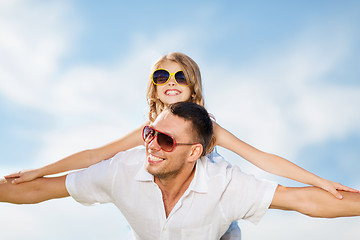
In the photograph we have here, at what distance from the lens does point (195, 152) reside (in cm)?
413

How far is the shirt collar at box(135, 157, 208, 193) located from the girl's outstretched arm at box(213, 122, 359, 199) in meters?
1.00

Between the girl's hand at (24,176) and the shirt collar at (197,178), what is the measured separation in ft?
4.27

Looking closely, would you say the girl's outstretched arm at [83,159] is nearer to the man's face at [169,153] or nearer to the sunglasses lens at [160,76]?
the sunglasses lens at [160,76]

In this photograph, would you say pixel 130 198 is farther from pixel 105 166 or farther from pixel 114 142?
pixel 114 142

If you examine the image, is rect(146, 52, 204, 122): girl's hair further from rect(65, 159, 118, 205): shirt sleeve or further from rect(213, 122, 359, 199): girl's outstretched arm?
rect(65, 159, 118, 205): shirt sleeve

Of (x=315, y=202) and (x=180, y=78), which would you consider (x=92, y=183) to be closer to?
(x=180, y=78)

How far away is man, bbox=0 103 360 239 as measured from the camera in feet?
13.3

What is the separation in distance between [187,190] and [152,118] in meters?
2.10

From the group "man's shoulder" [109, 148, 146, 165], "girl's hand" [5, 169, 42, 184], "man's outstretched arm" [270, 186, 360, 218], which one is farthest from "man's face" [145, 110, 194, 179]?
"girl's hand" [5, 169, 42, 184]

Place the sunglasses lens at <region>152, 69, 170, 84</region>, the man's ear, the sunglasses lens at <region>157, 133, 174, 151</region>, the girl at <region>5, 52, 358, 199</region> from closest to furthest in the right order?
the sunglasses lens at <region>157, 133, 174, 151</region> → the man's ear → the girl at <region>5, 52, 358, 199</region> → the sunglasses lens at <region>152, 69, 170, 84</region>

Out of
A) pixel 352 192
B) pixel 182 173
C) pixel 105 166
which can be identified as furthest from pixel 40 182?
pixel 352 192

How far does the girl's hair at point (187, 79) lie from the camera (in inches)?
234

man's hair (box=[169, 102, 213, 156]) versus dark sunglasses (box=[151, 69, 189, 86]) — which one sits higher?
dark sunglasses (box=[151, 69, 189, 86])

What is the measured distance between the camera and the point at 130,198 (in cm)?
426
